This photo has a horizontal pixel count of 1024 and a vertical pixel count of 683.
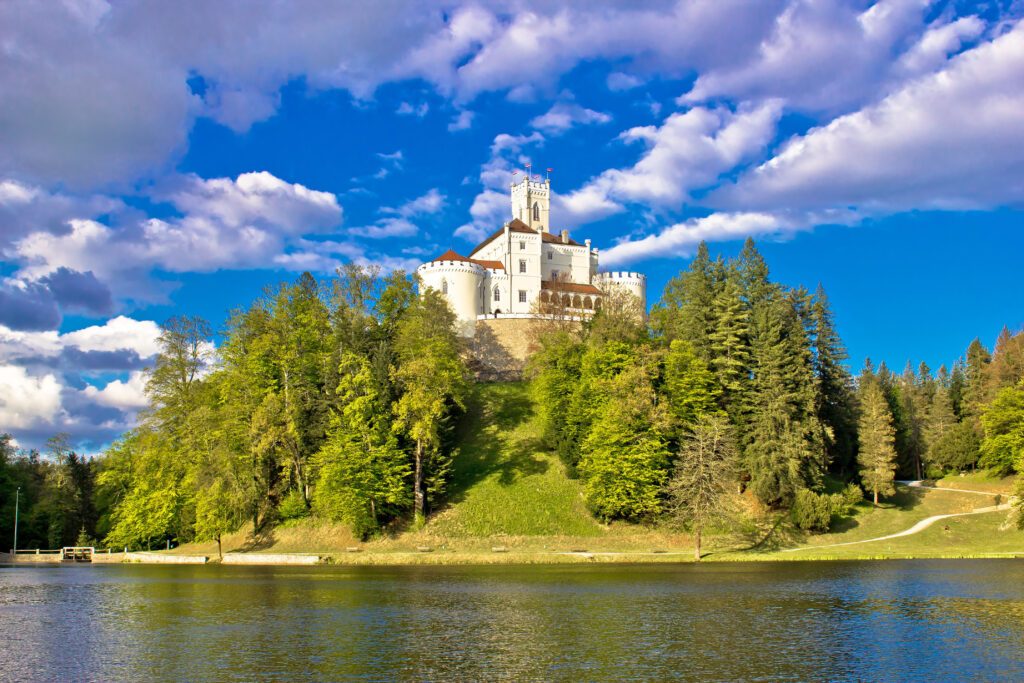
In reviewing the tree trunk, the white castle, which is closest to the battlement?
the white castle

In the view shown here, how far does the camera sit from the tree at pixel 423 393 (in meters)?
49.7

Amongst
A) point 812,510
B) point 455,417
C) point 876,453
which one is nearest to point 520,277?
point 455,417

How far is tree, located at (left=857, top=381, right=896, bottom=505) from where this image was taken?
5634cm

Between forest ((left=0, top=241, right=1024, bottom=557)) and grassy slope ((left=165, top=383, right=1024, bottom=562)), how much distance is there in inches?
50.5

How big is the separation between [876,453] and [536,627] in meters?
41.7

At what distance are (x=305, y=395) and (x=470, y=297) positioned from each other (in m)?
29.6

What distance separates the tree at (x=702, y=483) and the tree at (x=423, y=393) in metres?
14.8

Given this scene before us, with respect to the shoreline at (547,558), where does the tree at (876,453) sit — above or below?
above

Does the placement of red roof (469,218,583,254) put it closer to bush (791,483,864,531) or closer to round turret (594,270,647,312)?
round turret (594,270,647,312)

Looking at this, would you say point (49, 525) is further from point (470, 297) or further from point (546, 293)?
point (546, 293)

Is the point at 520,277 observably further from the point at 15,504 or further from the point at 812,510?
the point at 15,504

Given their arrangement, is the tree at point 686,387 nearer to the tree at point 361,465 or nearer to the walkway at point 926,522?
the walkway at point 926,522

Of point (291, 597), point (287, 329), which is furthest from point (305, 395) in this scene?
point (291, 597)

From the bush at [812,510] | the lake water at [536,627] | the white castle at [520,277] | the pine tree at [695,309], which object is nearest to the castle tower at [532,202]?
the white castle at [520,277]
